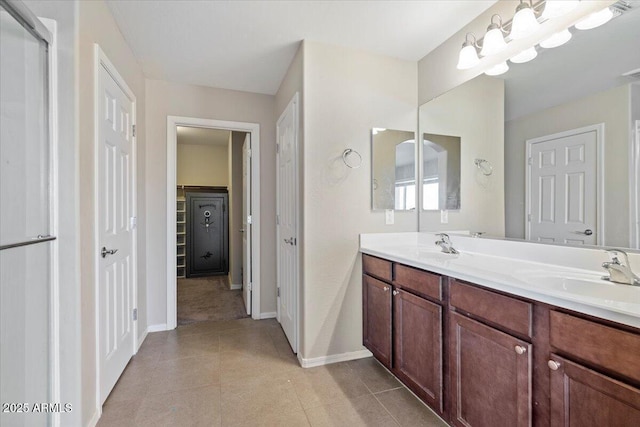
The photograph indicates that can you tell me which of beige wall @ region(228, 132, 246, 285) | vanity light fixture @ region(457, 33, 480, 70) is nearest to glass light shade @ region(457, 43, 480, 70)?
vanity light fixture @ region(457, 33, 480, 70)

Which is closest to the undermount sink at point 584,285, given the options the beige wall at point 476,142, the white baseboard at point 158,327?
the beige wall at point 476,142

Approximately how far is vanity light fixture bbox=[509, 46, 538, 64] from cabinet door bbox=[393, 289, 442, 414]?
1.49 m

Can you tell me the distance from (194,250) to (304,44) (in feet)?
13.3

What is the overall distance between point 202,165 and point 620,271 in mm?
5628

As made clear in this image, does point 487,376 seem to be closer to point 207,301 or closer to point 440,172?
point 440,172

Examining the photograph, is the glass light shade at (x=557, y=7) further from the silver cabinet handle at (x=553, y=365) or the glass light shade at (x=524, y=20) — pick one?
the silver cabinet handle at (x=553, y=365)

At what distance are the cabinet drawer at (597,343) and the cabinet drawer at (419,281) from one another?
0.55m

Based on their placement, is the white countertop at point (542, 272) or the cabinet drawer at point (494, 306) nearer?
the white countertop at point (542, 272)

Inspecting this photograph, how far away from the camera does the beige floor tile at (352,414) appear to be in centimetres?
158

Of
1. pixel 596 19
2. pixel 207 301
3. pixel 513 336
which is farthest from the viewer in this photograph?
pixel 207 301

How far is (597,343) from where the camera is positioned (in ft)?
2.86

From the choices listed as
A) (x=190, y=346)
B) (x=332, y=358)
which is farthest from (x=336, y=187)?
(x=190, y=346)

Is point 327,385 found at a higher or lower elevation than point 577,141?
lower

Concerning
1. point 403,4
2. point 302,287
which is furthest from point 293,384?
point 403,4
